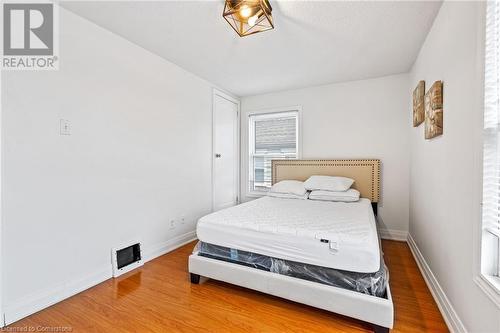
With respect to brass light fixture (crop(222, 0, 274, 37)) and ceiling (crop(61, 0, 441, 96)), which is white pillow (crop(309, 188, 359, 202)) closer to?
ceiling (crop(61, 0, 441, 96))

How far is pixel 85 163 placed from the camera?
2033mm

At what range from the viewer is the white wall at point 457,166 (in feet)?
4.10

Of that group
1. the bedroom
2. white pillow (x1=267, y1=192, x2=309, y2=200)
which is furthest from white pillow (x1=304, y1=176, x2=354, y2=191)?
white pillow (x1=267, y1=192, x2=309, y2=200)

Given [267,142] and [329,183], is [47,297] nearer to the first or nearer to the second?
[329,183]

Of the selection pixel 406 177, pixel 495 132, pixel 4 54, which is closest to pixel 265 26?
pixel 495 132

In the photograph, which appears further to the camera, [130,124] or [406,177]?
[406,177]

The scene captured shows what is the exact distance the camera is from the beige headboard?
11.0 ft

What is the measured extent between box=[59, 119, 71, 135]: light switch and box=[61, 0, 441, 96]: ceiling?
0.94 m

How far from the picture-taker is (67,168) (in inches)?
75.3

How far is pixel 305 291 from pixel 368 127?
270 centimetres

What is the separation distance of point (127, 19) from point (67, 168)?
1.41 meters

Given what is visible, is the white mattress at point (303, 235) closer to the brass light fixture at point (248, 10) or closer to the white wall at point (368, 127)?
the white wall at point (368, 127)

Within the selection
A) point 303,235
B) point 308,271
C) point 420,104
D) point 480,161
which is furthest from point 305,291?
point 420,104

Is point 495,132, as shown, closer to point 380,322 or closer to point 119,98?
point 380,322
